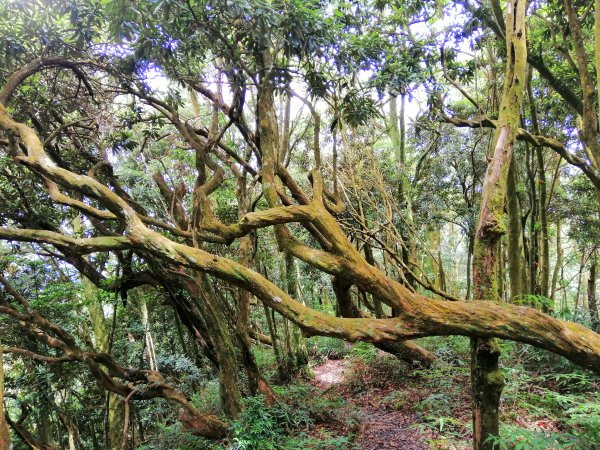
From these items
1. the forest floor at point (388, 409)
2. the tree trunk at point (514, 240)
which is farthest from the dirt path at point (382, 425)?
the tree trunk at point (514, 240)

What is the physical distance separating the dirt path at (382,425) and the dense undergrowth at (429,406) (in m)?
0.03

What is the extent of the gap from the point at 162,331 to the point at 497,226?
1165 centimetres

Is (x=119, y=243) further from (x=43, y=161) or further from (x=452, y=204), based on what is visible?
(x=452, y=204)

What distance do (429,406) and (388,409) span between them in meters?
0.72

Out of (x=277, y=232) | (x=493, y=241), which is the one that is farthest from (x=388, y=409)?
(x=493, y=241)

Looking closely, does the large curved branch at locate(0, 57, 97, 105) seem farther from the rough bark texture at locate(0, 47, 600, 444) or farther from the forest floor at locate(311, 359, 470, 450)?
the forest floor at locate(311, 359, 470, 450)

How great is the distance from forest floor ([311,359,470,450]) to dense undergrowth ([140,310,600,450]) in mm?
17

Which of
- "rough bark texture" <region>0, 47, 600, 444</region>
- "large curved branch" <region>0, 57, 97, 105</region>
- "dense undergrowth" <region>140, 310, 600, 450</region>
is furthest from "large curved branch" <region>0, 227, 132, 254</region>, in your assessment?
"dense undergrowth" <region>140, 310, 600, 450</region>

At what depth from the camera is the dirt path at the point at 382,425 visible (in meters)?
5.00

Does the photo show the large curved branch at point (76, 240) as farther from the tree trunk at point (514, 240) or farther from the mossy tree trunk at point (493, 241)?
the tree trunk at point (514, 240)

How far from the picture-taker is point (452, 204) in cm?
1346

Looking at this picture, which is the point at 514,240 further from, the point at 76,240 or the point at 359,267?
the point at 76,240

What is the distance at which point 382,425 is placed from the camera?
5672mm

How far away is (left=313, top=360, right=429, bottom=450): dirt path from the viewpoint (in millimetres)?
5004
